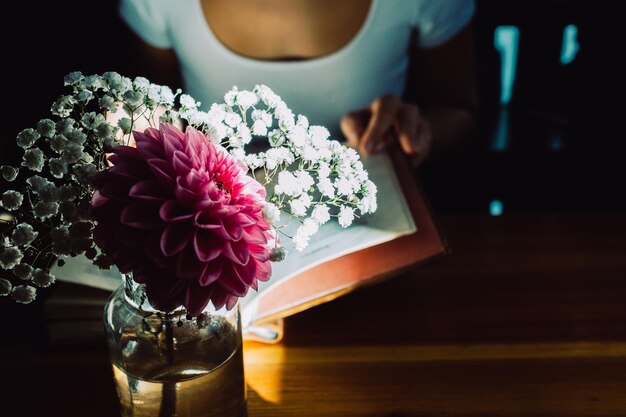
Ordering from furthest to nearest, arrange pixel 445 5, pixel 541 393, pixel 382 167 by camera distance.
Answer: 1. pixel 445 5
2. pixel 382 167
3. pixel 541 393

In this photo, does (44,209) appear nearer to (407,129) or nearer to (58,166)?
(58,166)

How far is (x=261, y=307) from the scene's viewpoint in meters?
0.85

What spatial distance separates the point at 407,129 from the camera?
4.08 feet

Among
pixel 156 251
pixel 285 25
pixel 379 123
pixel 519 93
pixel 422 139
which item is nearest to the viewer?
pixel 156 251

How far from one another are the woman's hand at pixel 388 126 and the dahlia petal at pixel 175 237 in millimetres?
716

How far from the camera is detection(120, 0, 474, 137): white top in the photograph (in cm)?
147

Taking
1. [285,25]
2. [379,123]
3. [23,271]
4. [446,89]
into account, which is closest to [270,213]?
[23,271]

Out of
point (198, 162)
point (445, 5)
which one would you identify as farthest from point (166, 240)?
point (445, 5)

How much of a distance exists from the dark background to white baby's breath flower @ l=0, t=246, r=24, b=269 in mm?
987

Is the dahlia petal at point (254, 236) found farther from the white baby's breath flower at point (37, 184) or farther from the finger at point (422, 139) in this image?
the finger at point (422, 139)

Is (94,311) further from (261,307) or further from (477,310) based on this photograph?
(477,310)

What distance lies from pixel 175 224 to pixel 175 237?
1 centimetres

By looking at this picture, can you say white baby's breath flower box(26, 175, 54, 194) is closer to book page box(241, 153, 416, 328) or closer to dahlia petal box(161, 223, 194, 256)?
dahlia petal box(161, 223, 194, 256)

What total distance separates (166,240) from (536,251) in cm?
74
